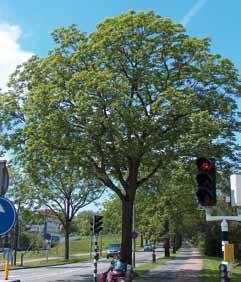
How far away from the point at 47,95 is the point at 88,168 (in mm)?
4445

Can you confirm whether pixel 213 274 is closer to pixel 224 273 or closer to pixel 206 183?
pixel 224 273

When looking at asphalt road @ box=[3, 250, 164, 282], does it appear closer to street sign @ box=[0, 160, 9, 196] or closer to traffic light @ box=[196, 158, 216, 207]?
traffic light @ box=[196, 158, 216, 207]

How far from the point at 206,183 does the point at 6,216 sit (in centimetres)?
449

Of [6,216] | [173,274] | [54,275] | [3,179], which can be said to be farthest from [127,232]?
[6,216]

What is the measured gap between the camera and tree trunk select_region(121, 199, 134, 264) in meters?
29.6

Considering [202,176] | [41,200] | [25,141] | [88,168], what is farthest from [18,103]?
[41,200]

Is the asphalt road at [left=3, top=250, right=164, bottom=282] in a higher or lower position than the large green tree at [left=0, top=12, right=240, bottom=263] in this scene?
lower

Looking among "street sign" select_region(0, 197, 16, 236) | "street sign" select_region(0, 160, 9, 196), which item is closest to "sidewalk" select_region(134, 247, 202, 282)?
"street sign" select_region(0, 160, 9, 196)

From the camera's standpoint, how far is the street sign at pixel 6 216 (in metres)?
8.60

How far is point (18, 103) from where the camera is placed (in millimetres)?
29328

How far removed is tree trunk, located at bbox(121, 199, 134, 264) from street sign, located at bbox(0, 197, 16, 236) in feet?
69.7

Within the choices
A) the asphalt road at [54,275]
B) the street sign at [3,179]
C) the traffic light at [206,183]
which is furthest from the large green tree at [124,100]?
the street sign at [3,179]

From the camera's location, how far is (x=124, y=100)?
24.7 m

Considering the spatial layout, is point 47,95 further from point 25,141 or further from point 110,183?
point 110,183
